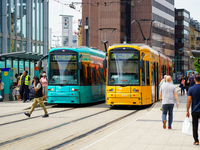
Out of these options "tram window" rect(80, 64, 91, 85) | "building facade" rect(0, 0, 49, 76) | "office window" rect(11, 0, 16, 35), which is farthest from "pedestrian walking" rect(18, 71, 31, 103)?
"office window" rect(11, 0, 16, 35)

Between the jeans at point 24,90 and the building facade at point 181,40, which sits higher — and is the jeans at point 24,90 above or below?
below

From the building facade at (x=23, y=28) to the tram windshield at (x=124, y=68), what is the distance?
16.2 m

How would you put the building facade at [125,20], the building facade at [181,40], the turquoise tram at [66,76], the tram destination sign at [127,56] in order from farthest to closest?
the building facade at [181,40], the building facade at [125,20], the turquoise tram at [66,76], the tram destination sign at [127,56]

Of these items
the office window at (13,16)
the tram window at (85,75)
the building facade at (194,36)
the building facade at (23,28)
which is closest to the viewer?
the tram window at (85,75)

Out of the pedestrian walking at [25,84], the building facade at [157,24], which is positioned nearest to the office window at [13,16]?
the pedestrian walking at [25,84]

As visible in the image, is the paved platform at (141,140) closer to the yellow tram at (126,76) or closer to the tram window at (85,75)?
the yellow tram at (126,76)

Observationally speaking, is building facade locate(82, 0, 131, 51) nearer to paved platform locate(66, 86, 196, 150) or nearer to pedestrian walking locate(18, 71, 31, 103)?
pedestrian walking locate(18, 71, 31, 103)

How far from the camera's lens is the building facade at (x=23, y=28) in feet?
136

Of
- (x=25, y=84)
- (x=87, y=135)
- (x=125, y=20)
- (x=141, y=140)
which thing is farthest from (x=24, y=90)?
(x=125, y=20)

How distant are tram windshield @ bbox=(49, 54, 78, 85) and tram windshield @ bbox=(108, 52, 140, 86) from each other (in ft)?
6.36

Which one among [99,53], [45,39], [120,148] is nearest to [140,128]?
[120,148]

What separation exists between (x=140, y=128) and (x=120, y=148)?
134 inches

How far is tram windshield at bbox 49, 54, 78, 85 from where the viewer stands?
20688mm

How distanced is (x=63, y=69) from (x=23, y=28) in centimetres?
2826
